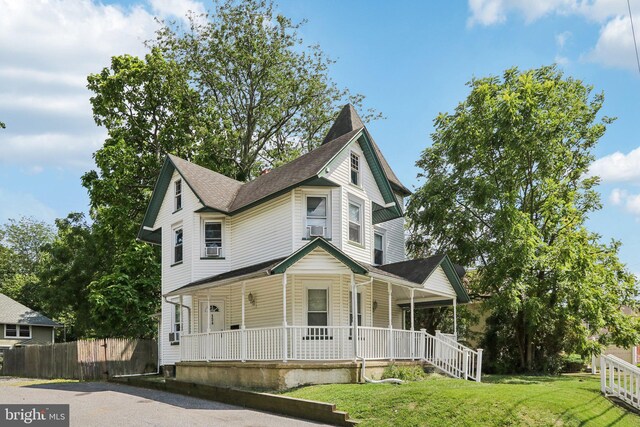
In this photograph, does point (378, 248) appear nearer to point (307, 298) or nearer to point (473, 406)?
point (307, 298)

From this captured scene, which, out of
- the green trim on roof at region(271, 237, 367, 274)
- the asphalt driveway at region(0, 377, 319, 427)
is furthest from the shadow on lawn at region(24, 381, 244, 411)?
the green trim on roof at region(271, 237, 367, 274)

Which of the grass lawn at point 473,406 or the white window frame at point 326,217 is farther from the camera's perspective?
the white window frame at point 326,217

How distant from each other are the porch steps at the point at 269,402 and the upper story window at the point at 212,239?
4917mm

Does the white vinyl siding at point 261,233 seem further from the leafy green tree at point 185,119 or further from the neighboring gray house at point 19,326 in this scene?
the neighboring gray house at point 19,326

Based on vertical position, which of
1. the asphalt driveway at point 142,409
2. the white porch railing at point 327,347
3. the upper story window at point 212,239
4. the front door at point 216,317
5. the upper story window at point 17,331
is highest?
the upper story window at point 212,239

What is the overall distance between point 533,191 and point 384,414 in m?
18.6

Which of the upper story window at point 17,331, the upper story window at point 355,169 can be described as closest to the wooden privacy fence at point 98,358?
the upper story window at point 355,169

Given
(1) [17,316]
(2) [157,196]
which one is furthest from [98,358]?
(1) [17,316]

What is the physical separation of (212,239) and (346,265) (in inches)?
284

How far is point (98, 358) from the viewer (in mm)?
27219

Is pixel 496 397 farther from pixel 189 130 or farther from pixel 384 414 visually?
pixel 189 130

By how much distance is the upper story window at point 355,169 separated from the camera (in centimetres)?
2209

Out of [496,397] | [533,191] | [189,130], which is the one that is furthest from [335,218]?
[189,130]

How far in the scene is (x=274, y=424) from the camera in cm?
1248
